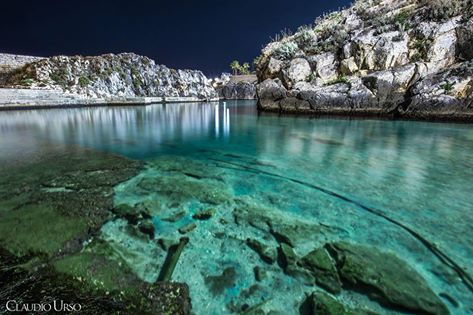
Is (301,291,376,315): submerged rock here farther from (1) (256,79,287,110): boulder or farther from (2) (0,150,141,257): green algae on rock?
(1) (256,79,287,110): boulder

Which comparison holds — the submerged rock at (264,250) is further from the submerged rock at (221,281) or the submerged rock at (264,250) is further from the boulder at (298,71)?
the boulder at (298,71)

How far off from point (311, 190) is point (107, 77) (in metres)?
58.8

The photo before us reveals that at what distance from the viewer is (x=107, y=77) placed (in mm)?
51969

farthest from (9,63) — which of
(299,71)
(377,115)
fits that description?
(377,115)

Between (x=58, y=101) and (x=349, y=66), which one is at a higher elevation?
(x=349, y=66)

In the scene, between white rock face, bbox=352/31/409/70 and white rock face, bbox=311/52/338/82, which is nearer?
white rock face, bbox=352/31/409/70

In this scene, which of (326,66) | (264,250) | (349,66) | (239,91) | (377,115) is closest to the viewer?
(264,250)

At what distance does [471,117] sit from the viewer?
1905 centimetres

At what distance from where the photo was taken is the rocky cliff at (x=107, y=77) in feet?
138

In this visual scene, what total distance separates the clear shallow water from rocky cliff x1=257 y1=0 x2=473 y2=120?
9501 mm

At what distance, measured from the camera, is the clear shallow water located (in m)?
3.46

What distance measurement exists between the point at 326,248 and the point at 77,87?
2166 inches

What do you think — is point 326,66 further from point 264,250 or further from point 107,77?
point 107,77

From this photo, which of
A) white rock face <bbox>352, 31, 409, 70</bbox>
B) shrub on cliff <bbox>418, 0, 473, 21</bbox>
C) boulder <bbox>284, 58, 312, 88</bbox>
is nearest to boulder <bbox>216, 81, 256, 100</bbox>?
boulder <bbox>284, 58, 312, 88</bbox>
